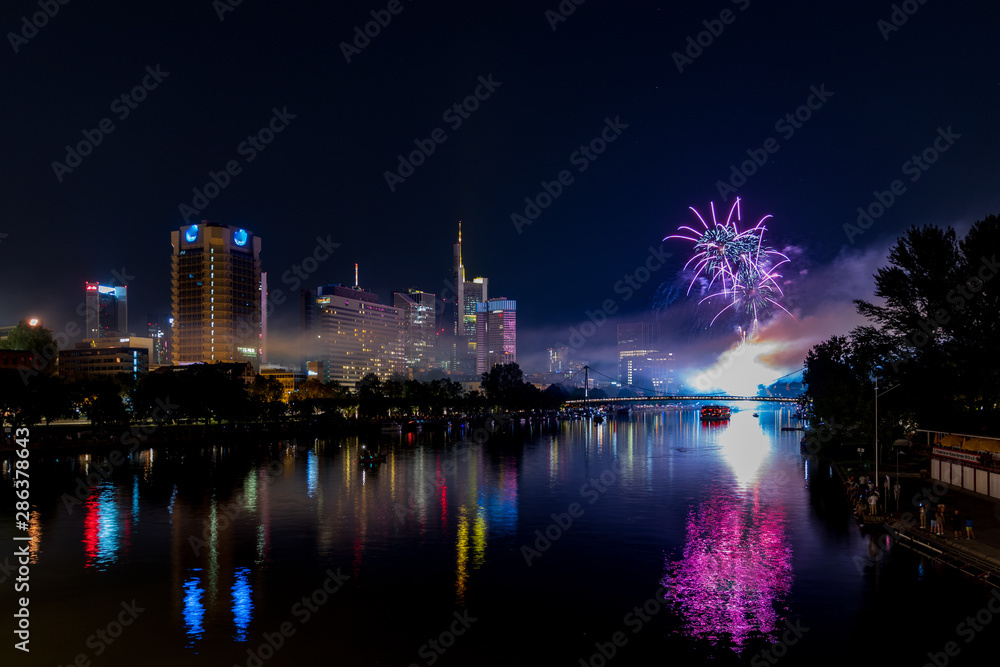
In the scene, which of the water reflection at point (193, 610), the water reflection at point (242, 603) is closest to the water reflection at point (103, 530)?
the water reflection at point (193, 610)

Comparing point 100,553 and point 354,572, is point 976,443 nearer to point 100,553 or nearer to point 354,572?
point 354,572

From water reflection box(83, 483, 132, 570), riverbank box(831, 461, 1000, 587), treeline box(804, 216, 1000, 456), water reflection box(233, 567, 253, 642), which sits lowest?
water reflection box(83, 483, 132, 570)

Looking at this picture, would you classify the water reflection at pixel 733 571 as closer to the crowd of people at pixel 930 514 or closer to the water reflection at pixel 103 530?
the crowd of people at pixel 930 514

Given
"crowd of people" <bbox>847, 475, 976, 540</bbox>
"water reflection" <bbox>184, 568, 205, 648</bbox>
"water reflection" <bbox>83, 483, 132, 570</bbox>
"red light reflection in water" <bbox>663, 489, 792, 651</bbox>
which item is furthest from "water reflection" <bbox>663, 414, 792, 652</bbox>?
"water reflection" <bbox>83, 483, 132, 570</bbox>

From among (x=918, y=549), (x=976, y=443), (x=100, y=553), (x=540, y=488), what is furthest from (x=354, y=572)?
(x=976, y=443)

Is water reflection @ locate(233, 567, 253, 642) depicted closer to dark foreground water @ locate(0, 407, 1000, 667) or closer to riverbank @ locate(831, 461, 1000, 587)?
dark foreground water @ locate(0, 407, 1000, 667)

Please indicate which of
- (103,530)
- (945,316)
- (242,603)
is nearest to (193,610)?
(242,603)
